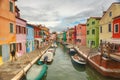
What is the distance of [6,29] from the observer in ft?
66.9

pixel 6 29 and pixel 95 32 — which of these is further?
pixel 95 32

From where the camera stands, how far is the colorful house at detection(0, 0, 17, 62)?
19.0 m

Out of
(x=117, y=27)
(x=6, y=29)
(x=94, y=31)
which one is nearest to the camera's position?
(x=6, y=29)

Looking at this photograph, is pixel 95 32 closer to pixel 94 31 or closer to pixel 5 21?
pixel 94 31

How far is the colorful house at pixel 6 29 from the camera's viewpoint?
19016mm

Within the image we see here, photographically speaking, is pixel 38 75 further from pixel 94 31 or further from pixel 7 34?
pixel 94 31

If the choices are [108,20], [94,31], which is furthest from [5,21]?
[94,31]

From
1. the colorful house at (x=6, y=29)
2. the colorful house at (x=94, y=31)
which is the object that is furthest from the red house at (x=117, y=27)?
the colorful house at (x=6, y=29)

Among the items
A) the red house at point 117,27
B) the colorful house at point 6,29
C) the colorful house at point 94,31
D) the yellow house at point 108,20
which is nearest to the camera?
the colorful house at point 6,29

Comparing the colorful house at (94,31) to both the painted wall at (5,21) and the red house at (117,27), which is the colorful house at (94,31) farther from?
the painted wall at (5,21)

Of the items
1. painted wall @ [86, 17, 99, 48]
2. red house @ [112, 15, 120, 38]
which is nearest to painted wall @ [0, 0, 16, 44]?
red house @ [112, 15, 120, 38]

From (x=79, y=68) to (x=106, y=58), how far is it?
6310 millimetres

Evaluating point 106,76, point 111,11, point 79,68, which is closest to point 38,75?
point 106,76

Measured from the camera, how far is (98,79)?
59.0 ft
